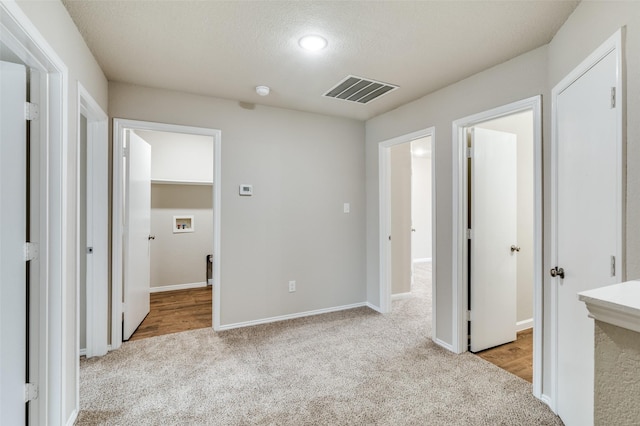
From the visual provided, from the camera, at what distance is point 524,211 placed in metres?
3.17

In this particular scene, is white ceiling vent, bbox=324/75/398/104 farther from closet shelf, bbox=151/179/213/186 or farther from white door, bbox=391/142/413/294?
closet shelf, bbox=151/179/213/186

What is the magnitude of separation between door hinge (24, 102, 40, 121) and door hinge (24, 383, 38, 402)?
134 cm

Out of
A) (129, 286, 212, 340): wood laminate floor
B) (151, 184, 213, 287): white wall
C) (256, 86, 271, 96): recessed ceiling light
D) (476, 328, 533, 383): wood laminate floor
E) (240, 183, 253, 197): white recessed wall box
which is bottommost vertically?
(476, 328, 533, 383): wood laminate floor

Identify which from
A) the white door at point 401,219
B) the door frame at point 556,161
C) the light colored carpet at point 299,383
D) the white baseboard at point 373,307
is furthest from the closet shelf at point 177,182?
the door frame at point 556,161

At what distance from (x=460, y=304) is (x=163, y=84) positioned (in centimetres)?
329

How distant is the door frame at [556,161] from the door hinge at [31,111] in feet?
9.05

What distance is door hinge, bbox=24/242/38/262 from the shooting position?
1519 millimetres

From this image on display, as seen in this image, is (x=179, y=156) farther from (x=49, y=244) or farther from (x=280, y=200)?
(x=49, y=244)

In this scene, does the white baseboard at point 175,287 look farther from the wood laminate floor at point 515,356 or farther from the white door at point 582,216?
the white door at point 582,216

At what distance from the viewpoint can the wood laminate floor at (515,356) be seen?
239 cm

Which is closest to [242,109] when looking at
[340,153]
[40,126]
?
[340,153]

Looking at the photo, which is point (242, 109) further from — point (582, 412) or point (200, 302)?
point (582, 412)

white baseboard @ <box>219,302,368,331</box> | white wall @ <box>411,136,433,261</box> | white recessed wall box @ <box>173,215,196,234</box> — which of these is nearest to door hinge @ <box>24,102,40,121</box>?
white baseboard @ <box>219,302,368,331</box>

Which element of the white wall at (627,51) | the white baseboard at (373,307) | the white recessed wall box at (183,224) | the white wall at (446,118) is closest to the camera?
the white wall at (627,51)
